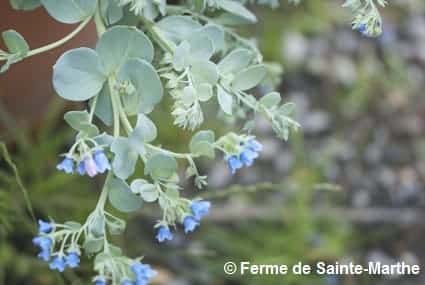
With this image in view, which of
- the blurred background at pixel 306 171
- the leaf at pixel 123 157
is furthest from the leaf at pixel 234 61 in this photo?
the blurred background at pixel 306 171

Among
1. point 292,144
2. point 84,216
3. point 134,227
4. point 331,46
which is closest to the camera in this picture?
point 84,216

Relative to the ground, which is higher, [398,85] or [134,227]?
[398,85]

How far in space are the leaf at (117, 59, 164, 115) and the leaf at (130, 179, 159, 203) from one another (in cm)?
7

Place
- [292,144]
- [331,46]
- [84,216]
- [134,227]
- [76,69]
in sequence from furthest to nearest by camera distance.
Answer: [331,46]
[292,144]
[134,227]
[84,216]
[76,69]

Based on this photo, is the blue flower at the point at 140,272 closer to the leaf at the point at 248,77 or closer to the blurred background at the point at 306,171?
the leaf at the point at 248,77

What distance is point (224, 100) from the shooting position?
2.28 ft

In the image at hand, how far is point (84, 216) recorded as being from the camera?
3.90ft

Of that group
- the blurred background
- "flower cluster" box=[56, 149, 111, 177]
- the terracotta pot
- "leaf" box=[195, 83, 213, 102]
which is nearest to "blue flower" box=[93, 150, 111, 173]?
"flower cluster" box=[56, 149, 111, 177]

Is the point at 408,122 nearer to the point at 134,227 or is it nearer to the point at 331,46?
the point at 331,46

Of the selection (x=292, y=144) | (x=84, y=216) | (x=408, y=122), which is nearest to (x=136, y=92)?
(x=84, y=216)

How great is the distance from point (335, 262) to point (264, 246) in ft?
0.40

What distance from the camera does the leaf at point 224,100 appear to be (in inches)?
27.0

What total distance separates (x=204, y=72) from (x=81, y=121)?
12 centimetres

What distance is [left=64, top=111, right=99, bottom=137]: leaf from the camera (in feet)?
2.13
